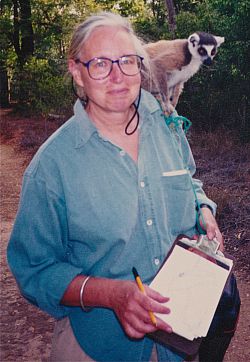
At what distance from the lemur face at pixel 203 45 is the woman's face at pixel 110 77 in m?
5.57

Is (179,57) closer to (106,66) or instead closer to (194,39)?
(194,39)

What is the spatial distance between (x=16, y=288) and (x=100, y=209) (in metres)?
3.38

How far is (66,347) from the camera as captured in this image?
1.55m

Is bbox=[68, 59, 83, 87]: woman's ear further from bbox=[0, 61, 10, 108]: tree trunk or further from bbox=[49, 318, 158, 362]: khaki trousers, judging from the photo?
bbox=[0, 61, 10, 108]: tree trunk

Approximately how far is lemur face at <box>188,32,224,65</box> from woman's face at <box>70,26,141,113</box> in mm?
5567

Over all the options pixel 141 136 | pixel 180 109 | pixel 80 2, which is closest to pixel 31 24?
pixel 80 2

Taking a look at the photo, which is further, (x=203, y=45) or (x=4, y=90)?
(x=4, y=90)

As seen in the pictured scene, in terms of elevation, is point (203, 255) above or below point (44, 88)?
above

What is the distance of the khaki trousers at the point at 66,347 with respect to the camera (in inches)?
60.0

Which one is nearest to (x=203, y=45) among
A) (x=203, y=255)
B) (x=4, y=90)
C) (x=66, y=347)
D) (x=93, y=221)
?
(x=203, y=255)

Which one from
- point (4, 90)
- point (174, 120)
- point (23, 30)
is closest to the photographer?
point (174, 120)

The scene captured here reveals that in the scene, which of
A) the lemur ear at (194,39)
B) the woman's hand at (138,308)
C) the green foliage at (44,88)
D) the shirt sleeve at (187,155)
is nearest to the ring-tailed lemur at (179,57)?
the lemur ear at (194,39)

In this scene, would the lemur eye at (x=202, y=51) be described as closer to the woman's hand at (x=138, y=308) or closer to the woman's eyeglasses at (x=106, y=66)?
the woman's eyeglasses at (x=106, y=66)

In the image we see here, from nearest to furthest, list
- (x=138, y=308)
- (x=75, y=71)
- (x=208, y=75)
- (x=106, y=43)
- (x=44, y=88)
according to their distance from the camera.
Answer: (x=138, y=308) < (x=106, y=43) < (x=75, y=71) < (x=208, y=75) < (x=44, y=88)
